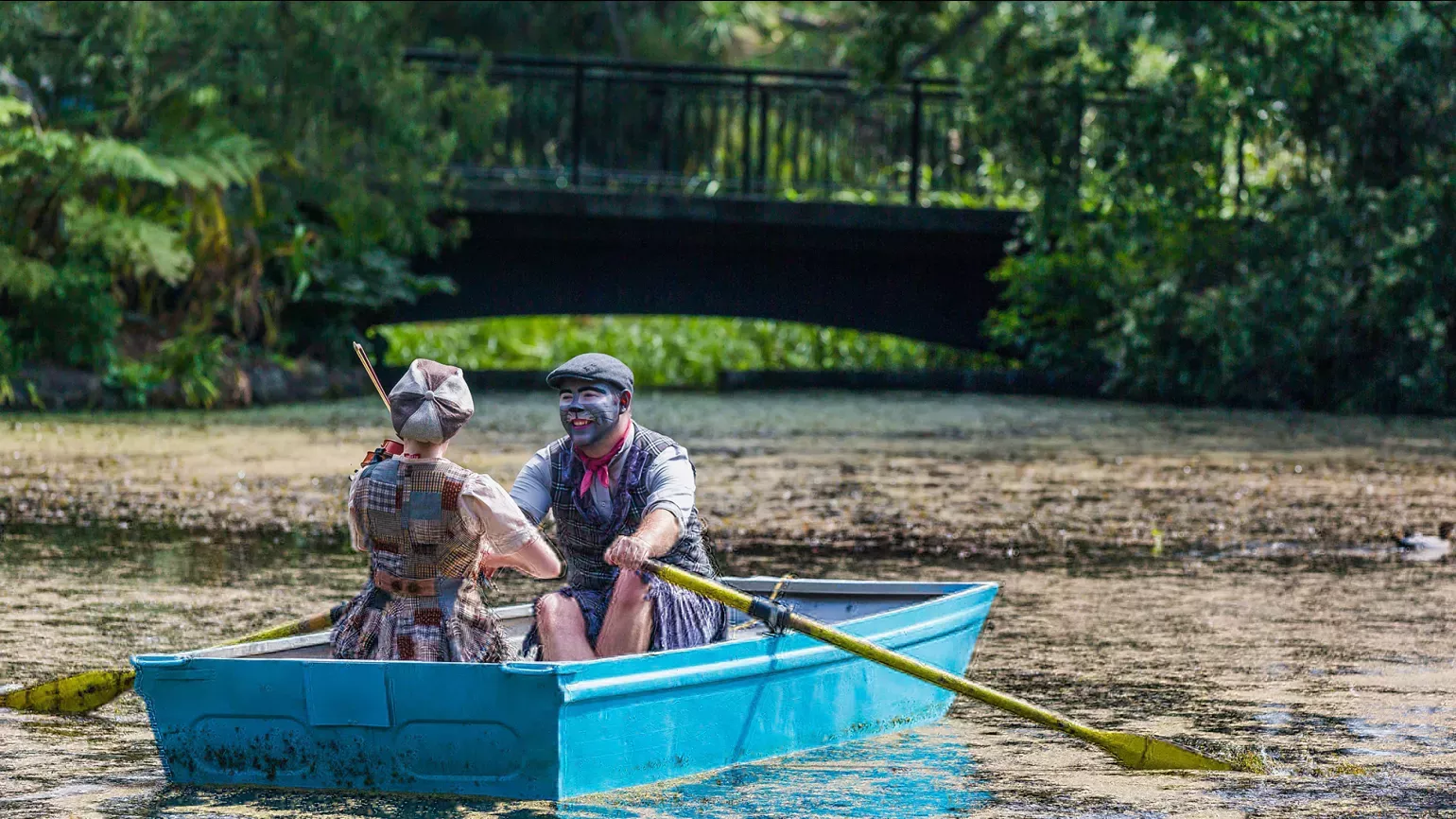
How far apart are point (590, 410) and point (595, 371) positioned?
108 millimetres

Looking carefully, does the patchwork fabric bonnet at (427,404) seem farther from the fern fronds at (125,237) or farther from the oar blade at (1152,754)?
the fern fronds at (125,237)

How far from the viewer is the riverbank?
1131 centimetres

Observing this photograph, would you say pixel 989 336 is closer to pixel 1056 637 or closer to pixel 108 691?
pixel 1056 637

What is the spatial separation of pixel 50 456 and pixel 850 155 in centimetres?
1075

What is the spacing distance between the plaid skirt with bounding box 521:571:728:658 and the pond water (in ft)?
1.33

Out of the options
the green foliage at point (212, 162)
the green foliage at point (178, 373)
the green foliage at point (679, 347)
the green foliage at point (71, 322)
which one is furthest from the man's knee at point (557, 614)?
the green foliage at point (679, 347)

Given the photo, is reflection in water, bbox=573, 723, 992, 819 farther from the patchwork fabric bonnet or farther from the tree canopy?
the tree canopy

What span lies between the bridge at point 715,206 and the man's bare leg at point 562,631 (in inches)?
601

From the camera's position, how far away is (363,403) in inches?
799

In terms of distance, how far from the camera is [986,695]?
6219 millimetres

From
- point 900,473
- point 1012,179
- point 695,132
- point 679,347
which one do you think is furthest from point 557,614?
point 679,347

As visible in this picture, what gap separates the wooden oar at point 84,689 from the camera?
627 cm

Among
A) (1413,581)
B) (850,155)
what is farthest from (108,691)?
(850,155)

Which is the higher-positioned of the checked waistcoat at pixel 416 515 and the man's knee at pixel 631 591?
the checked waistcoat at pixel 416 515
